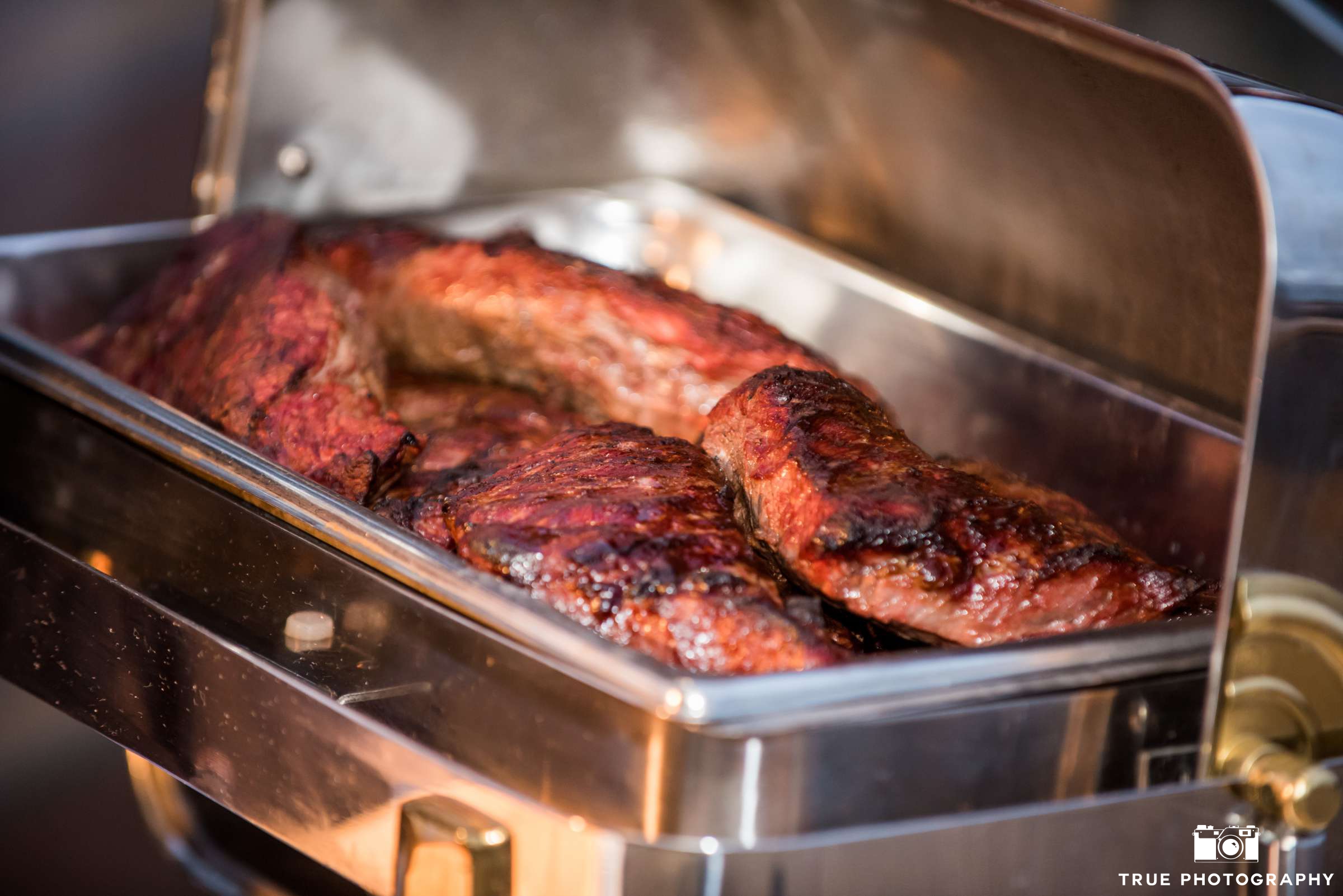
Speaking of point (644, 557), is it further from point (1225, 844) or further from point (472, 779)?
point (1225, 844)

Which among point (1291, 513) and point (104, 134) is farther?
point (104, 134)

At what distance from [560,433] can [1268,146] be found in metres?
0.92

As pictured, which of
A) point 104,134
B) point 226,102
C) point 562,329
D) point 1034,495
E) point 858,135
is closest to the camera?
point 1034,495

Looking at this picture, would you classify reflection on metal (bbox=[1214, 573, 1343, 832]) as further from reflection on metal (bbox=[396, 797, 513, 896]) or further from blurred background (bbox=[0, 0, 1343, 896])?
blurred background (bbox=[0, 0, 1343, 896])

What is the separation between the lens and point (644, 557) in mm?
1517

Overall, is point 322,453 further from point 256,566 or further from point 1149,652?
point 1149,652

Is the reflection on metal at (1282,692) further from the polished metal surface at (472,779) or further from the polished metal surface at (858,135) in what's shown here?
the polished metal surface at (858,135)

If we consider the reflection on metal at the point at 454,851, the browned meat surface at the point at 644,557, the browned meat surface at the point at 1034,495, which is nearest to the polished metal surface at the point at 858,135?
the browned meat surface at the point at 1034,495

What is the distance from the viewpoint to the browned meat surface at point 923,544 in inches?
59.4

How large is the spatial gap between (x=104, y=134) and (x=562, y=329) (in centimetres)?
189

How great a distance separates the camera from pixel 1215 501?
2154mm

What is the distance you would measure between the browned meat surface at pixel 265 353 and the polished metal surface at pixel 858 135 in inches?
18.1

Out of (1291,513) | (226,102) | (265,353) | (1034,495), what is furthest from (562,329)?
(1291,513)

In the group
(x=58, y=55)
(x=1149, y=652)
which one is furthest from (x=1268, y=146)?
(x=58, y=55)
